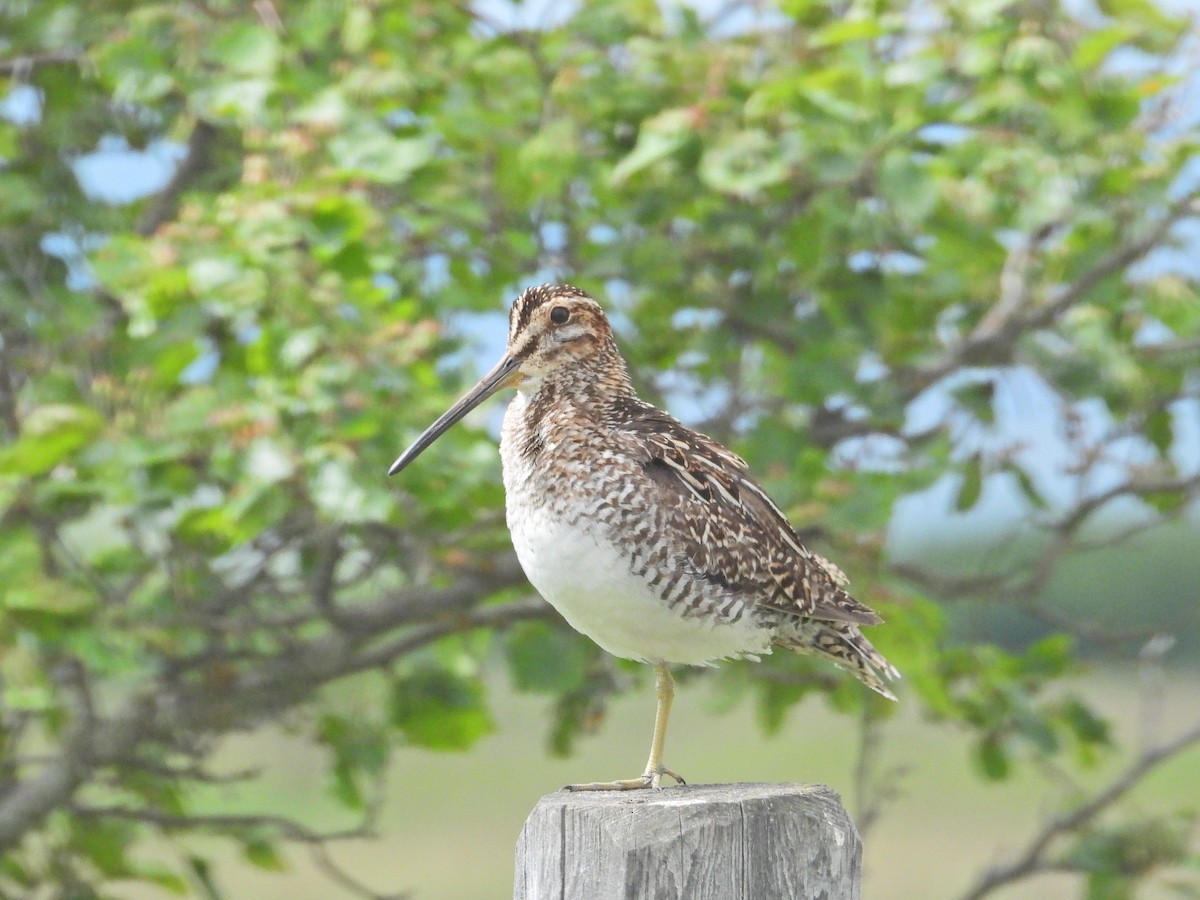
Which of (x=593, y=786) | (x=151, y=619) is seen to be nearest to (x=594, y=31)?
(x=151, y=619)

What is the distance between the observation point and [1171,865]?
21.2 ft

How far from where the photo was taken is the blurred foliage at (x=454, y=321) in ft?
16.8

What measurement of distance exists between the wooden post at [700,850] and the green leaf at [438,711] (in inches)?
139

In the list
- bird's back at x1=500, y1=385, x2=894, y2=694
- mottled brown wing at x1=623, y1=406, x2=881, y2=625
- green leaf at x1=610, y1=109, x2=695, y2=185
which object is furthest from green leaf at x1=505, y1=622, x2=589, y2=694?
mottled brown wing at x1=623, y1=406, x2=881, y2=625

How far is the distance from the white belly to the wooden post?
2.54ft

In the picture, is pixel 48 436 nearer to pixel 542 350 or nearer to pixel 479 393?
pixel 479 393

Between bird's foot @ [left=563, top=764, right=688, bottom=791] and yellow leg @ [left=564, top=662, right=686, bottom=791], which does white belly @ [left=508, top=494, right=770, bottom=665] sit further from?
bird's foot @ [left=563, top=764, right=688, bottom=791]

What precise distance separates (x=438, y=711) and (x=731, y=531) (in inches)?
119

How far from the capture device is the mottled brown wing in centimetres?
380

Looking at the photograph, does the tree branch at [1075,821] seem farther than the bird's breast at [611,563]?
Yes

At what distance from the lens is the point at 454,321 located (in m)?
6.28

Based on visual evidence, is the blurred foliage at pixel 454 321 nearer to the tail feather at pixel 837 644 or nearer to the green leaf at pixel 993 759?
the green leaf at pixel 993 759

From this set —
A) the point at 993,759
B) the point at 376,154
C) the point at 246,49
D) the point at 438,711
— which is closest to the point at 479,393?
the point at 376,154

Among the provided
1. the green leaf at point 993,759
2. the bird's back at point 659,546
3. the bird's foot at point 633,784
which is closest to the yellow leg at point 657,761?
the bird's foot at point 633,784
